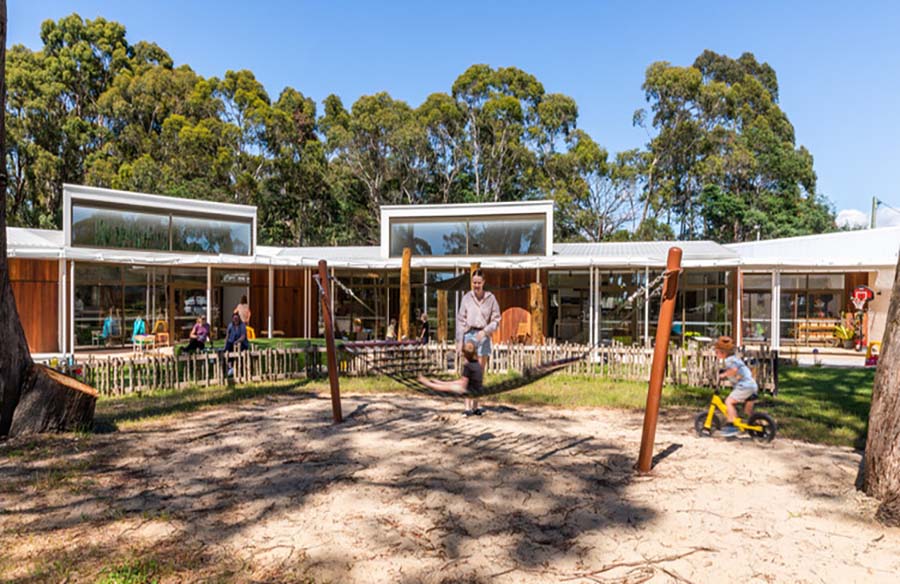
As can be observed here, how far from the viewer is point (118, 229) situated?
15789 mm

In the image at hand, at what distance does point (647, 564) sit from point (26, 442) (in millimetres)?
6551

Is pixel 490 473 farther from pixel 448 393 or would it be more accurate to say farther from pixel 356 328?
pixel 356 328

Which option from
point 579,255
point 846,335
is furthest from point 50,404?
point 846,335


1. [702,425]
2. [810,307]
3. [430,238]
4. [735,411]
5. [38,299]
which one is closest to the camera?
[735,411]

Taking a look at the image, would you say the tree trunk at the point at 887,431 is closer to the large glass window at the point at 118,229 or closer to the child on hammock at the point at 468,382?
the child on hammock at the point at 468,382

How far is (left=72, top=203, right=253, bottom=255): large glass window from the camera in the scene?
1534 centimetres

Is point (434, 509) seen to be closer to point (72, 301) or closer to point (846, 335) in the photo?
point (72, 301)

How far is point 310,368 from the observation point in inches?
475

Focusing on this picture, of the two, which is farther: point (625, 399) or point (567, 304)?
point (567, 304)

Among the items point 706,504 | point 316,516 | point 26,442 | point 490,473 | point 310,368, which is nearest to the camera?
point 316,516

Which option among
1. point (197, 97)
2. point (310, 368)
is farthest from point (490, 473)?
point (197, 97)

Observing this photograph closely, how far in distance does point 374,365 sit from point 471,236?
7550 mm

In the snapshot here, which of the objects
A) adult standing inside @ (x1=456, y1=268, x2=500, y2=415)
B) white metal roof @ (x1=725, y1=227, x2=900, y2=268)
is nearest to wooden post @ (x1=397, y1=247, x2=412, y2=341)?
adult standing inside @ (x1=456, y1=268, x2=500, y2=415)

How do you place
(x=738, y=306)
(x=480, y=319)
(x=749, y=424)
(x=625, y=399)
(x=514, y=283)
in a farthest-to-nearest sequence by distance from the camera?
(x=514, y=283)
(x=738, y=306)
(x=625, y=399)
(x=480, y=319)
(x=749, y=424)
